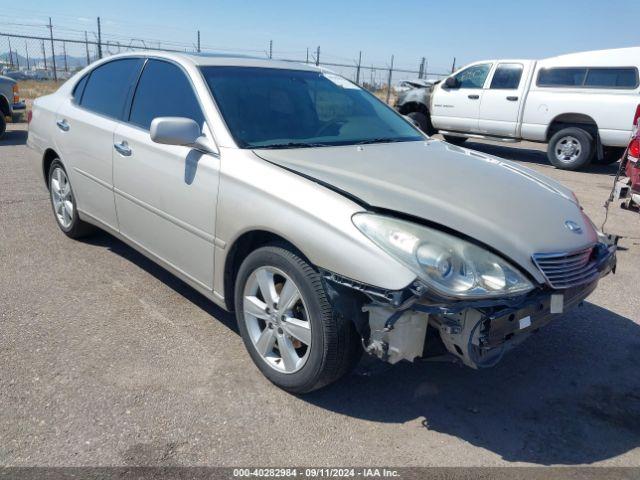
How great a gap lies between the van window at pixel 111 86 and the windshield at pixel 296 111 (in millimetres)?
904

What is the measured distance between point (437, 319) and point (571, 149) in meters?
9.60

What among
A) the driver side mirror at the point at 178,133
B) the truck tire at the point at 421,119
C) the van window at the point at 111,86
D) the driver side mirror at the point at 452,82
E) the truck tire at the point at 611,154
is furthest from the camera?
the truck tire at the point at 421,119

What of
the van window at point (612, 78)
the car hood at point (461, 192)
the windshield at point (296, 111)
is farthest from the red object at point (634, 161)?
the van window at point (612, 78)

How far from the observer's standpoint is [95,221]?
4.47m

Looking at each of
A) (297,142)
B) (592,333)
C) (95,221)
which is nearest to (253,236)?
(297,142)

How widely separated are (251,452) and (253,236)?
108 centimetres

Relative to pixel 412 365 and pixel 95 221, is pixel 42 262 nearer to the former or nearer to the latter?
pixel 95 221

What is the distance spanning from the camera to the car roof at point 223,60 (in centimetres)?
364

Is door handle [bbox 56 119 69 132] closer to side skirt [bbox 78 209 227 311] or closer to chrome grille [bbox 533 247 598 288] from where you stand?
side skirt [bbox 78 209 227 311]

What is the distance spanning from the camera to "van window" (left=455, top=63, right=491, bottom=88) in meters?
11.8

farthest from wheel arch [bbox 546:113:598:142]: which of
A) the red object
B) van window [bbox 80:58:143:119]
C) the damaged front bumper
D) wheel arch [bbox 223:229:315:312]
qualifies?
wheel arch [bbox 223:229:315:312]

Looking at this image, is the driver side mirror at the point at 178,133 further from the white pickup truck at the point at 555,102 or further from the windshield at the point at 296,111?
the white pickup truck at the point at 555,102

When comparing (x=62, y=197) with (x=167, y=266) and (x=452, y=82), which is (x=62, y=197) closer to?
(x=167, y=266)

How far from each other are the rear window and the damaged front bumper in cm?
901
